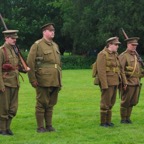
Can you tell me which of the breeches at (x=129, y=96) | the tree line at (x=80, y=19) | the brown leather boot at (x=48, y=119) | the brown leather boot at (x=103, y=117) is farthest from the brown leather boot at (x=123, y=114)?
the tree line at (x=80, y=19)

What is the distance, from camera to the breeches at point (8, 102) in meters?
9.30

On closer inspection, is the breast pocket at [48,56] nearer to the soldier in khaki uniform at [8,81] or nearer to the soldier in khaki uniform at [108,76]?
the soldier in khaki uniform at [8,81]

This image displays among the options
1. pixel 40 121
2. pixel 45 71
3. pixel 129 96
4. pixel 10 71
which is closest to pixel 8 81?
pixel 10 71

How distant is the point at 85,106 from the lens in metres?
14.7

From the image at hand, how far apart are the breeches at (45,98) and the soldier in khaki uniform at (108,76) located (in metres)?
1.25

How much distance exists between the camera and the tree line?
4320 centimetres

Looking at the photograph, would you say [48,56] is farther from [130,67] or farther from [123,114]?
[123,114]

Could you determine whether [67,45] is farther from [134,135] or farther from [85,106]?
[134,135]

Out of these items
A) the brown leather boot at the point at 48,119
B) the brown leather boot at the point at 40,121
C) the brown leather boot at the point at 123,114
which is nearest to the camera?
the brown leather boot at the point at 40,121

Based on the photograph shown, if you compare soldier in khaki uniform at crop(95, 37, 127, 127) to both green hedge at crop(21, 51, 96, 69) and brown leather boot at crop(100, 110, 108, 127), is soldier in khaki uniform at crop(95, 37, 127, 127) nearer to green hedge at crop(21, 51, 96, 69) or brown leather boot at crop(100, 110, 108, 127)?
brown leather boot at crop(100, 110, 108, 127)

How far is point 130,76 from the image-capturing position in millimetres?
11203

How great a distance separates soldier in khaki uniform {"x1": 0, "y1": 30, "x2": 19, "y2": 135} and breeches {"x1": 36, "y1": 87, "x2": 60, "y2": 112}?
1.70 ft

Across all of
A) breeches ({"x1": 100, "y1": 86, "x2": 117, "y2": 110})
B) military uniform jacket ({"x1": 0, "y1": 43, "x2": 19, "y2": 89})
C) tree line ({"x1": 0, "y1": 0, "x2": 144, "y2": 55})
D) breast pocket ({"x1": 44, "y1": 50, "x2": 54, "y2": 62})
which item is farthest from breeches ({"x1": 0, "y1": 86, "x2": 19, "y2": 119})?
tree line ({"x1": 0, "y1": 0, "x2": 144, "y2": 55})

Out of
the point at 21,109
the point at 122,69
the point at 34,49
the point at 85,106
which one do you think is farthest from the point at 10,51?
the point at 85,106
